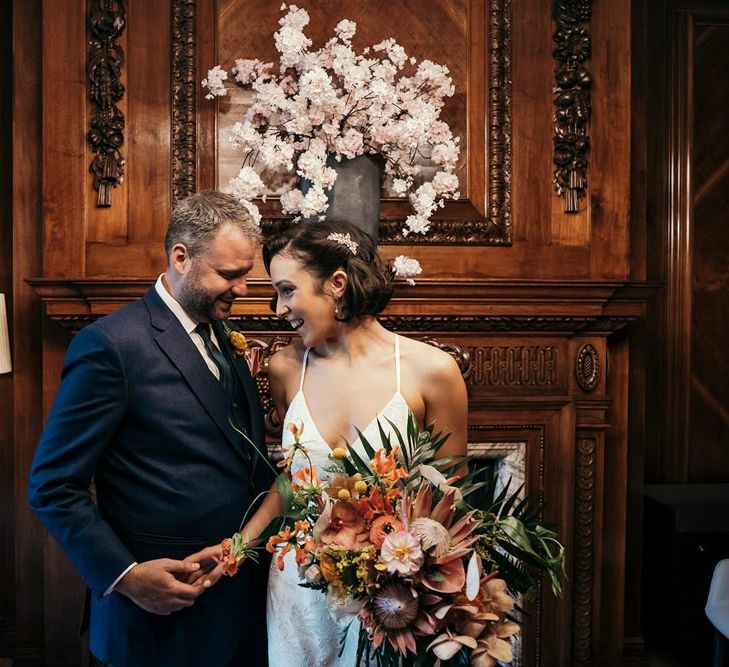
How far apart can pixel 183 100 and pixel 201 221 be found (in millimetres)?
1236

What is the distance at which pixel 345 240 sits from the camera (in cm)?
201

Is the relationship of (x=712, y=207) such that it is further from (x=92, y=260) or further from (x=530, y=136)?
(x=92, y=260)

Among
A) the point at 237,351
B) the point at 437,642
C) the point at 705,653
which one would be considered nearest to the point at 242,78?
the point at 237,351

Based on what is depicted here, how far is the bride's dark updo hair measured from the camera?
78.2 inches

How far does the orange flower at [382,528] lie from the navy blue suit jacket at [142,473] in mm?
675

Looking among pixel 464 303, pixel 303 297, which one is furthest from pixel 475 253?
pixel 303 297

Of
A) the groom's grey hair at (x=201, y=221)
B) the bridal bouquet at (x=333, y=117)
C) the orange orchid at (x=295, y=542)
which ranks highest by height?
the bridal bouquet at (x=333, y=117)

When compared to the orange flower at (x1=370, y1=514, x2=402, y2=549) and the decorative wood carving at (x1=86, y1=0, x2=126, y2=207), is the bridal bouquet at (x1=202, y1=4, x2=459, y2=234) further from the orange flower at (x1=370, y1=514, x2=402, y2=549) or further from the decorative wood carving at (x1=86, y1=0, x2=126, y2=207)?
the orange flower at (x1=370, y1=514, x2=402, y2=549)

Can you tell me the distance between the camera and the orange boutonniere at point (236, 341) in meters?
2.11

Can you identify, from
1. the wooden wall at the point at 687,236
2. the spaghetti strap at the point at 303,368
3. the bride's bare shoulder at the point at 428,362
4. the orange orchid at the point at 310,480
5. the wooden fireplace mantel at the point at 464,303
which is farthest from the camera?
the wooden wall at the point at 687,236

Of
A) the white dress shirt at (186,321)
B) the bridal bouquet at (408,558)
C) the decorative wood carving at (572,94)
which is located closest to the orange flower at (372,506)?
the bridal bouquet at (408,558)

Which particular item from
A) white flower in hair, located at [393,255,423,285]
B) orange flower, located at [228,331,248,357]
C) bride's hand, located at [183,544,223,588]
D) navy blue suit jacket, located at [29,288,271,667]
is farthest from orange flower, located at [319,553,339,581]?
white flower in hair, located at [393,255,423,285]

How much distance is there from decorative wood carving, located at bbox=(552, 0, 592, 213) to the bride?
135cm

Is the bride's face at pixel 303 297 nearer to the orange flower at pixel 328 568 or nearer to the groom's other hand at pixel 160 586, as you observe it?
the groom's other hand at pixel 160 586
